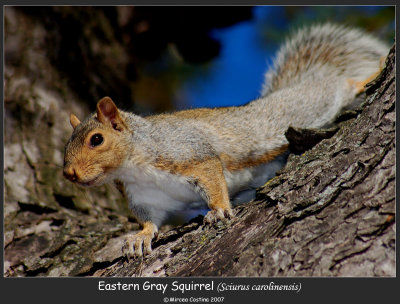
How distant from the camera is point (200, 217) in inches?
87.0

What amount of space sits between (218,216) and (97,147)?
0.77 m

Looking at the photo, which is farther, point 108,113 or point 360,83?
point 360,83

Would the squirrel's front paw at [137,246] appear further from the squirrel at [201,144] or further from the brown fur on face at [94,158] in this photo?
the brown fur on face at [94,158]

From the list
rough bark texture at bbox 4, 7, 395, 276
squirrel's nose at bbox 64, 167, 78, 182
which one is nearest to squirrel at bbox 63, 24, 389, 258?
squirrel's nose at bbox 64, 167, 78, 182

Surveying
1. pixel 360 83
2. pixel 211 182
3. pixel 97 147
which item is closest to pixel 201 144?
pixel 211 182

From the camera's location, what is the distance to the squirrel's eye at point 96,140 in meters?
2.34

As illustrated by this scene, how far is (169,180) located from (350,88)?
146cm

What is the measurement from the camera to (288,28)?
12.7 ft

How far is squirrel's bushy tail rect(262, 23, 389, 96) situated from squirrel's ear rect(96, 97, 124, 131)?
4.37 ft

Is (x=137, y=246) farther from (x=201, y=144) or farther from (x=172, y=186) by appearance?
(x=201, y=144)

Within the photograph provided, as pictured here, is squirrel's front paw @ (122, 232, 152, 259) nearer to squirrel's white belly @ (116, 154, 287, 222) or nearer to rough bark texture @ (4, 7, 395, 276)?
rough bark texture @ (4, 7, 395, 276)

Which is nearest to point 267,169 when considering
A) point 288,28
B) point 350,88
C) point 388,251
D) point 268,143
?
point 268,143

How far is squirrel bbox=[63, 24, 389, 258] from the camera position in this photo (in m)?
2.32

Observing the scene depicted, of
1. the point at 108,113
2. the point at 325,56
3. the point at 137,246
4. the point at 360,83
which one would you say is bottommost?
the point at 137,246
